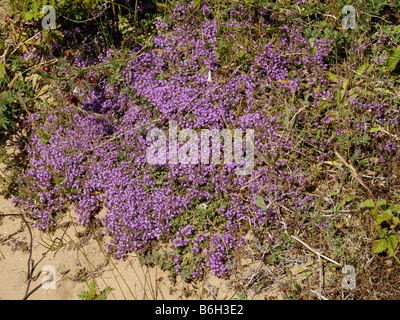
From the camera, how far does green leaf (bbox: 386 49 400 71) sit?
433 centimetres

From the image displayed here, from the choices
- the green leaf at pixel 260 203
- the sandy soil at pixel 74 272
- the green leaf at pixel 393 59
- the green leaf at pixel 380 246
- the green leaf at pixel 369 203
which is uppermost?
the green leaf at pixel 393 59

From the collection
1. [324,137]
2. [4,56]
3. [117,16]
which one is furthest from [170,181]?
[4,56]

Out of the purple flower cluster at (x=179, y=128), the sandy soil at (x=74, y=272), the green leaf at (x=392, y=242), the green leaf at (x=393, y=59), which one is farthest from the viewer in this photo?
the green leaf at (x=393, y=59)

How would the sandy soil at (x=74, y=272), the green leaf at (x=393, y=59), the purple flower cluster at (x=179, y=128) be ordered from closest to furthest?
1. the sandy soil at (x=74, y=272)
2. the purple flower cluster at (x=179, y=128)
3. the green leaf at (x=393, y=59)

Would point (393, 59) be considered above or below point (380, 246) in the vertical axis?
above

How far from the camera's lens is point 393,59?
4.35 metres

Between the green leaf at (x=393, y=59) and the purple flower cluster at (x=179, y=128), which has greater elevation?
the green leaf at (x=393, y=59)

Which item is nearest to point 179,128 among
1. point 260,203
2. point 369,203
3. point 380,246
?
point 260,203

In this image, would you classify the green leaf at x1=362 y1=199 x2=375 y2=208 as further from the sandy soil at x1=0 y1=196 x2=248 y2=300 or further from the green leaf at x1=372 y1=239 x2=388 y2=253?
the sandy soil at x1=0 y1=196 x2=248 y2=300

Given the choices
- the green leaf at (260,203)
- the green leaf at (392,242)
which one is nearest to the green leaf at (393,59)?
the green leaf at (392,242)

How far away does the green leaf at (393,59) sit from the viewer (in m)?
4.33

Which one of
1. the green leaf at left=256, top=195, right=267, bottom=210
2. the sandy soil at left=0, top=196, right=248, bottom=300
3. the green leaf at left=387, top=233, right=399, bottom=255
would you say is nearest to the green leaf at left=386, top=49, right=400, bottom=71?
the green leaf at left=387, top=233, right=399, bottom=255

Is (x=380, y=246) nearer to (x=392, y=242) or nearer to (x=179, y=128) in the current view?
(x=392, y=242)

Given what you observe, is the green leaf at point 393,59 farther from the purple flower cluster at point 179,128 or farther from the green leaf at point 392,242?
the green leaf at point 392,242
